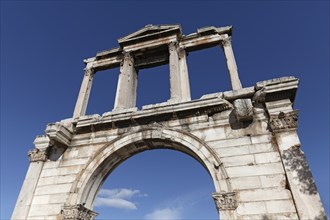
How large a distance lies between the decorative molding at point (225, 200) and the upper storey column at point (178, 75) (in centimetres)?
336

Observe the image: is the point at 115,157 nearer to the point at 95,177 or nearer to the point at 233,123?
the point at 95,177

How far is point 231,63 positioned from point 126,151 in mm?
4961

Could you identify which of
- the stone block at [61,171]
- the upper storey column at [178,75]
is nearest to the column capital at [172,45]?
the upper storey column at [178,75]

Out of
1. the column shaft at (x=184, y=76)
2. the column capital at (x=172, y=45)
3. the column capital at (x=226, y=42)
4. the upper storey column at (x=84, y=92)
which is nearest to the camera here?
the column shaft at (x=184, y=76)

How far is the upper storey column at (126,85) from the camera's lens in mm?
8750

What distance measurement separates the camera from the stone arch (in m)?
6.59

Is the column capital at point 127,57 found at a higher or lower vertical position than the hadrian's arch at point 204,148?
higher

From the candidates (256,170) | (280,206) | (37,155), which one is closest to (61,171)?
(37,155)

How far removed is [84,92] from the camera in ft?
32.5

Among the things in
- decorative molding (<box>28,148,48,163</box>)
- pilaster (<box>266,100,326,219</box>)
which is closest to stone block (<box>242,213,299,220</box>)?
pilaster (<box>266,100,326,219</box>)

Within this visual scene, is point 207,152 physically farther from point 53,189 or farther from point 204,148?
point 53,189

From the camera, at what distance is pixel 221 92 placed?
7285 mm

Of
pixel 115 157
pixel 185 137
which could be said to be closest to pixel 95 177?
pixel 115 157

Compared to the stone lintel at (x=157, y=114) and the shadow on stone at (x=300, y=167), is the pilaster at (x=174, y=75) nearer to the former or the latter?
the stone lintel at (x=157, y=114)
